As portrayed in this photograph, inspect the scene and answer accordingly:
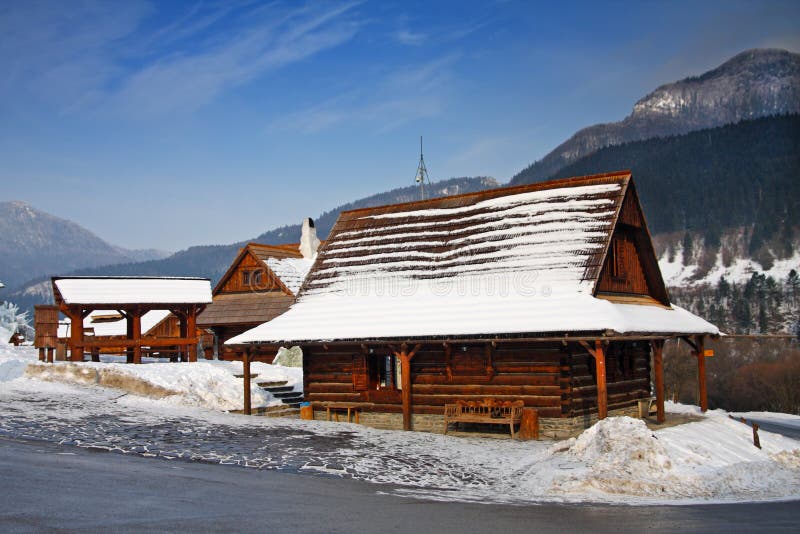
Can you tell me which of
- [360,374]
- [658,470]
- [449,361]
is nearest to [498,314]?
[449,361]

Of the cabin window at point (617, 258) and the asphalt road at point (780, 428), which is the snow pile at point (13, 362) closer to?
the cabin window at point (617, 258)

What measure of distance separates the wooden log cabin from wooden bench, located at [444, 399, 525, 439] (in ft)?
1.25

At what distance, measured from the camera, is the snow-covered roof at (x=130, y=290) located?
28.6 metres

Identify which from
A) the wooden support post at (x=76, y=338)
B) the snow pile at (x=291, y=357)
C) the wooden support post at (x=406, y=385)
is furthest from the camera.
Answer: the snow pile at (x=291, y=357)

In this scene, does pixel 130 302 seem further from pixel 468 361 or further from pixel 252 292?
pixel 252 292

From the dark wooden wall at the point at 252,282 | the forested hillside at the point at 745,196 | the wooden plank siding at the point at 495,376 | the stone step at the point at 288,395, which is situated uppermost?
the forested hillside at the point at 745,196

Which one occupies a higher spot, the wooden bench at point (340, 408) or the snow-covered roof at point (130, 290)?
the snow-covered roof at point (130, 290)

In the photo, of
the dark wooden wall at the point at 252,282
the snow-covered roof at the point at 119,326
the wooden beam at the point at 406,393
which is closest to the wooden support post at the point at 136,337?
the dark wooden wall at the point at 252,282

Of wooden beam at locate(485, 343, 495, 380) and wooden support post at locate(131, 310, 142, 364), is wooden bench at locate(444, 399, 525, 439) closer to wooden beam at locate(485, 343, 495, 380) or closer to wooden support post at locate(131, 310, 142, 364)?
wooden beam at locate(485, 343, 495, 380)

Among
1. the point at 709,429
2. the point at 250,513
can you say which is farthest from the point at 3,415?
the point at 709,429

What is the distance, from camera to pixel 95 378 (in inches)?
1039

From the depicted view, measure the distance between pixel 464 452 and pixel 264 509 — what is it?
26.4ft

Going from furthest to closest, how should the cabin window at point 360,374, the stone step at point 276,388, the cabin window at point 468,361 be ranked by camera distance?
the stone step at point 276,388, the cabin window at point 360,374, the cabin window at point 468,361

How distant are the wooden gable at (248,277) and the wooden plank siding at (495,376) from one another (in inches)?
689
